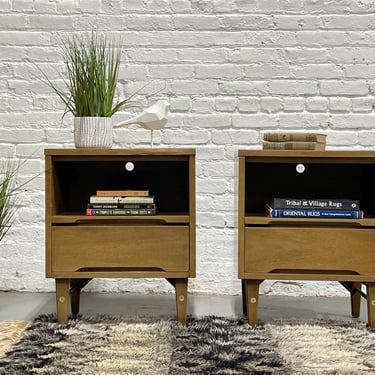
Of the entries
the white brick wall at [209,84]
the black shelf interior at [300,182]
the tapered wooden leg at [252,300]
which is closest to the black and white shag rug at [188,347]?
the tapered wooden leg at [252,300]

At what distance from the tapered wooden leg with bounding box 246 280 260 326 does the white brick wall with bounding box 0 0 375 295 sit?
1.79 feet

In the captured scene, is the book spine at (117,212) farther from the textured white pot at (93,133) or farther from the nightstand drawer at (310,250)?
the nightstand drawer at (310,250)

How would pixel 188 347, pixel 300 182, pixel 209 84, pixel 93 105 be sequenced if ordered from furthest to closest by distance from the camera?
pixel 209 84 → pixel 300 182 → pixel 93 105 → pixel 188 347

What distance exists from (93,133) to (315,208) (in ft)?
2.62

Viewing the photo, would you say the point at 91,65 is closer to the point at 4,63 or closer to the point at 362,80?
the point at 4,63

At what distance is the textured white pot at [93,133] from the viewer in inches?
71.1

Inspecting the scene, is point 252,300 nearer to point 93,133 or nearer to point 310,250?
point 310,250

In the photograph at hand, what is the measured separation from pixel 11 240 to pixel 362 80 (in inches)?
66.6

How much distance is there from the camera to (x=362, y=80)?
2.26 meters

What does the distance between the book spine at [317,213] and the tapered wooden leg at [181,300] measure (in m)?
0.38

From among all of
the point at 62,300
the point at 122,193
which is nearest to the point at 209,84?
the point at 122,193

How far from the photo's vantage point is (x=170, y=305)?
2086 millimetres

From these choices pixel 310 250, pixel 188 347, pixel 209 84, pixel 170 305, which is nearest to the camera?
pixel 188 347

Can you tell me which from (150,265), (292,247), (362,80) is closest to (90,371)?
(150,265)
